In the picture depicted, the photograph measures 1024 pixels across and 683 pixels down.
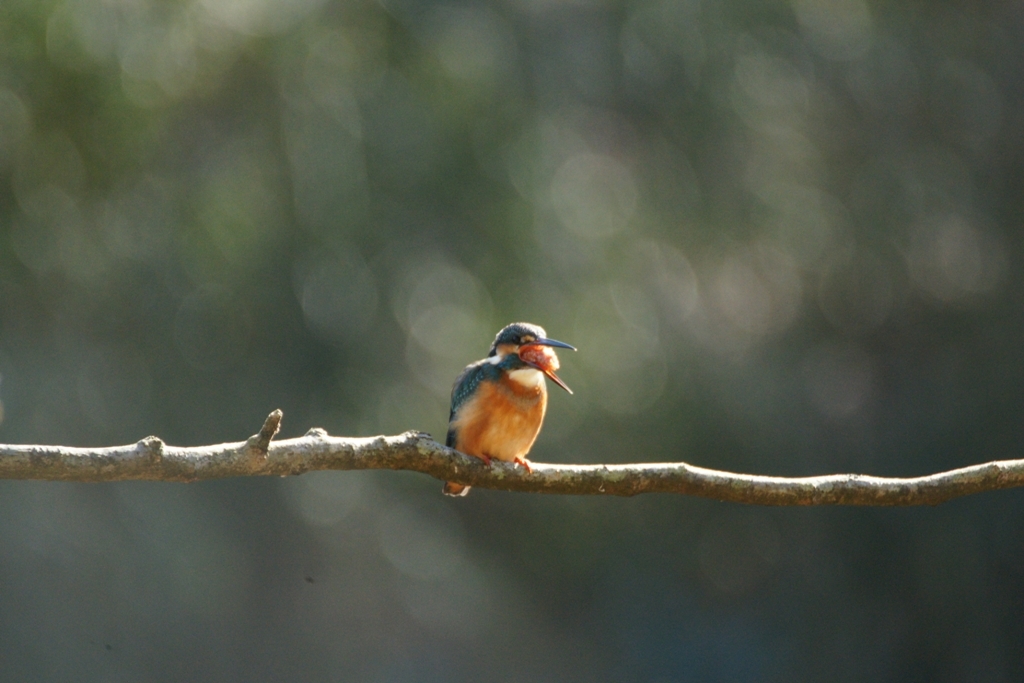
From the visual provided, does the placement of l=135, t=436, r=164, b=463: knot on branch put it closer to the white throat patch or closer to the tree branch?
the tree branch

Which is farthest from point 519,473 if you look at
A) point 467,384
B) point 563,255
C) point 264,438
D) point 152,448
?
point 563,255

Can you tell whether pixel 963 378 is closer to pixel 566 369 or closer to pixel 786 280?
pixel 786 280

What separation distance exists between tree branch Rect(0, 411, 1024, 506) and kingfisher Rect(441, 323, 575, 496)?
3.07ft

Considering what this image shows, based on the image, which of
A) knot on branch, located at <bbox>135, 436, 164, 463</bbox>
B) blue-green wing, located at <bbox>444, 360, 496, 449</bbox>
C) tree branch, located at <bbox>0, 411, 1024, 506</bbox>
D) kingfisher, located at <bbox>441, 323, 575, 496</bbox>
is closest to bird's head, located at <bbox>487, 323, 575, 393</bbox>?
kingfisher, located at <bbox>441, 323, 575, 496</bbox>

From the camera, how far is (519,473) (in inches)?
114

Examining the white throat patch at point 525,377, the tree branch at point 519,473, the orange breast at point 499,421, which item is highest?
the white throat patch at point 525,377

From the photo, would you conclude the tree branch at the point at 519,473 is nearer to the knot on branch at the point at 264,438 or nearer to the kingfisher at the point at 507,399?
the knot on branch at the point at 264,438

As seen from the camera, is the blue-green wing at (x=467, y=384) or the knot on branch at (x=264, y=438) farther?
the blue-green wing at (x=467, y=384)

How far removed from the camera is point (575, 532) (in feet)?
29.0

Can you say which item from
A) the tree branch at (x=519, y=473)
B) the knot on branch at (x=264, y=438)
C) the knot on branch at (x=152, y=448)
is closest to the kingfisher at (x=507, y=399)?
the tree branch at (x=519, y=473)

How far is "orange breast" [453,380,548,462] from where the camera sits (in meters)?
3.93

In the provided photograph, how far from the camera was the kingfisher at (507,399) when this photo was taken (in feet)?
12.9

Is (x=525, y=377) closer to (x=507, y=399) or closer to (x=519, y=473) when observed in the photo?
(x=507, y=399)

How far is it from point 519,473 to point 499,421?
3.38 ft
